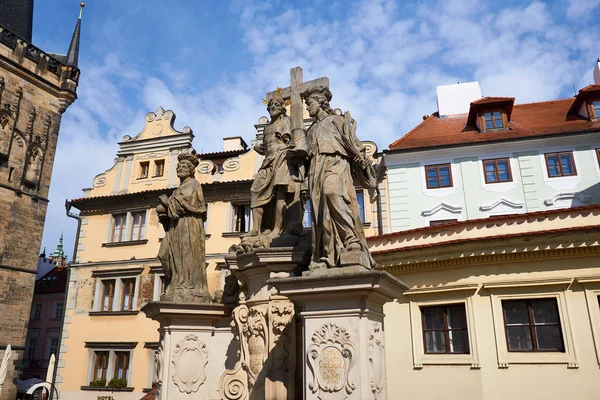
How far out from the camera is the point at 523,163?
19984mm

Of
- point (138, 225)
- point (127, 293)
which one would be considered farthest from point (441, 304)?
point (138, 225)

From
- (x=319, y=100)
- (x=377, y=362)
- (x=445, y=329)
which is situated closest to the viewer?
(x=377, y=362)

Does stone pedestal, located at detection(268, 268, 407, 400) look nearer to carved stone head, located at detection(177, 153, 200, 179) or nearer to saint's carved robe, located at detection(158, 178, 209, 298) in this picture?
saint's carved robe, located at detection(158, 178, 209, 298)

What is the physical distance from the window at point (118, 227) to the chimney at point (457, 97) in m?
16.4

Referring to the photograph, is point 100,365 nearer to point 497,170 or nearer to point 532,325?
point 532,325

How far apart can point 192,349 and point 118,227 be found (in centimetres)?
2002

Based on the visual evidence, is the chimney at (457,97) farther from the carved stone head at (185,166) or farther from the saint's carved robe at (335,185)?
the saint's carved robe at (335,185)

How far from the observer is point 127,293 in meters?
23.2

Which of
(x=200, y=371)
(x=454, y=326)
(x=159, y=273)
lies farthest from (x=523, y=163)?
(x=200, y=371)

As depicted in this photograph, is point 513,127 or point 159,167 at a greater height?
point 513,127

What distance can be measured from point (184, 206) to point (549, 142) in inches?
705

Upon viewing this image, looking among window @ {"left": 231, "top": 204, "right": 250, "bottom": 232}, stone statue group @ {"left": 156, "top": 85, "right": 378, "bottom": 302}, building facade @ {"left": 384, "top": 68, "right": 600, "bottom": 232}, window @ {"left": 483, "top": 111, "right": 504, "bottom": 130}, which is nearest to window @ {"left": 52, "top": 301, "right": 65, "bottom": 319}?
window @ {"left": 231, "top": 204, "right": 250, "bottom": 232}

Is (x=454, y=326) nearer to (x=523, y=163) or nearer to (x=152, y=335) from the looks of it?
(x=523, y=163)

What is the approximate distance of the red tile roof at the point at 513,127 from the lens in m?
20.1
